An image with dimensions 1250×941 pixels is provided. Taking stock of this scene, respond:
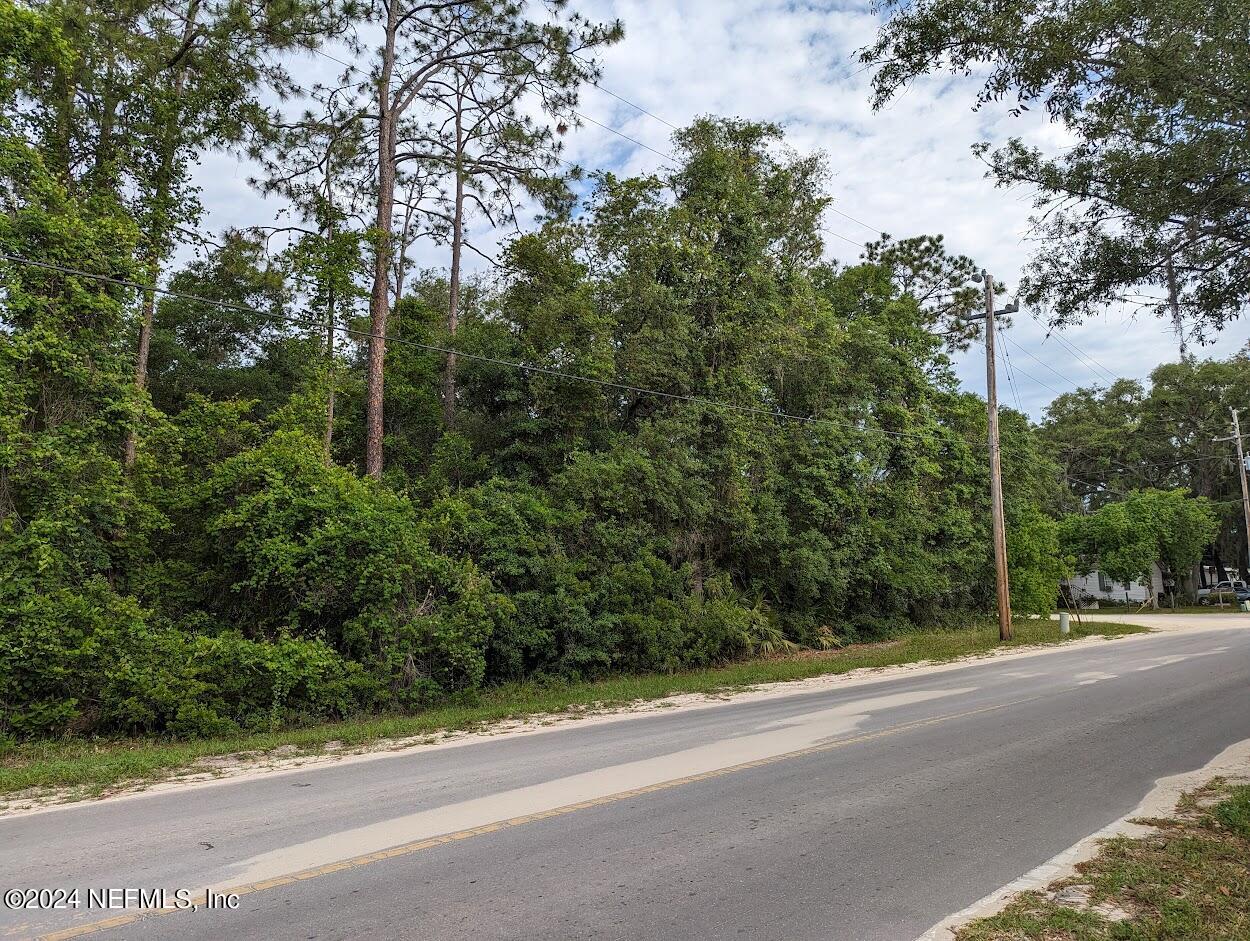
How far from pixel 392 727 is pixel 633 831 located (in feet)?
20.2

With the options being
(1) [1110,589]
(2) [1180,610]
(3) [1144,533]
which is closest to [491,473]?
(3) [1144,533]

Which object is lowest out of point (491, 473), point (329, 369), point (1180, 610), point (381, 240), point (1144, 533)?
point (1180, 610)

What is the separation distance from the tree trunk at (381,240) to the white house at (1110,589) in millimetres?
48711

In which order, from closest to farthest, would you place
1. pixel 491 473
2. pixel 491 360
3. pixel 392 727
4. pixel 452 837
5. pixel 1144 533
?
1. pixel 452 837
2. pixel 392 727
3. pixel 491 360
4. pixel 491 473
5. pixel 1144 533

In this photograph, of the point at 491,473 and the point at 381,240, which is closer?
the point at 381,240

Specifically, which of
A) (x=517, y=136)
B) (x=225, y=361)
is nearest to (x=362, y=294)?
(x=517, y=136)

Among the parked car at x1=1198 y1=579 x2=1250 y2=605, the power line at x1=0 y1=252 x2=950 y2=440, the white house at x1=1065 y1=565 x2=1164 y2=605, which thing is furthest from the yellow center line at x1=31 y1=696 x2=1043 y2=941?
the white house at x1=1065 y1=565 x2=1164 y2=605

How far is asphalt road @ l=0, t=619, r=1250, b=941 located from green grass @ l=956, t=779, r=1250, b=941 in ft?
1.07

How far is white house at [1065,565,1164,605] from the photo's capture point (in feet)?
168

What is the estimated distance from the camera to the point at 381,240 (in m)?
16.8

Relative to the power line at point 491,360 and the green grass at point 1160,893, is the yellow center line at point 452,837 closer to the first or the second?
the green grass at point 1160,893

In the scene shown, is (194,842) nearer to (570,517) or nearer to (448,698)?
(448,698)

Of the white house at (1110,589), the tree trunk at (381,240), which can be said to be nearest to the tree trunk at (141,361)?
the tree trunk at (381,240)

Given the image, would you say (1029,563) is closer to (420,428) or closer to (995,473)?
(995,473)
